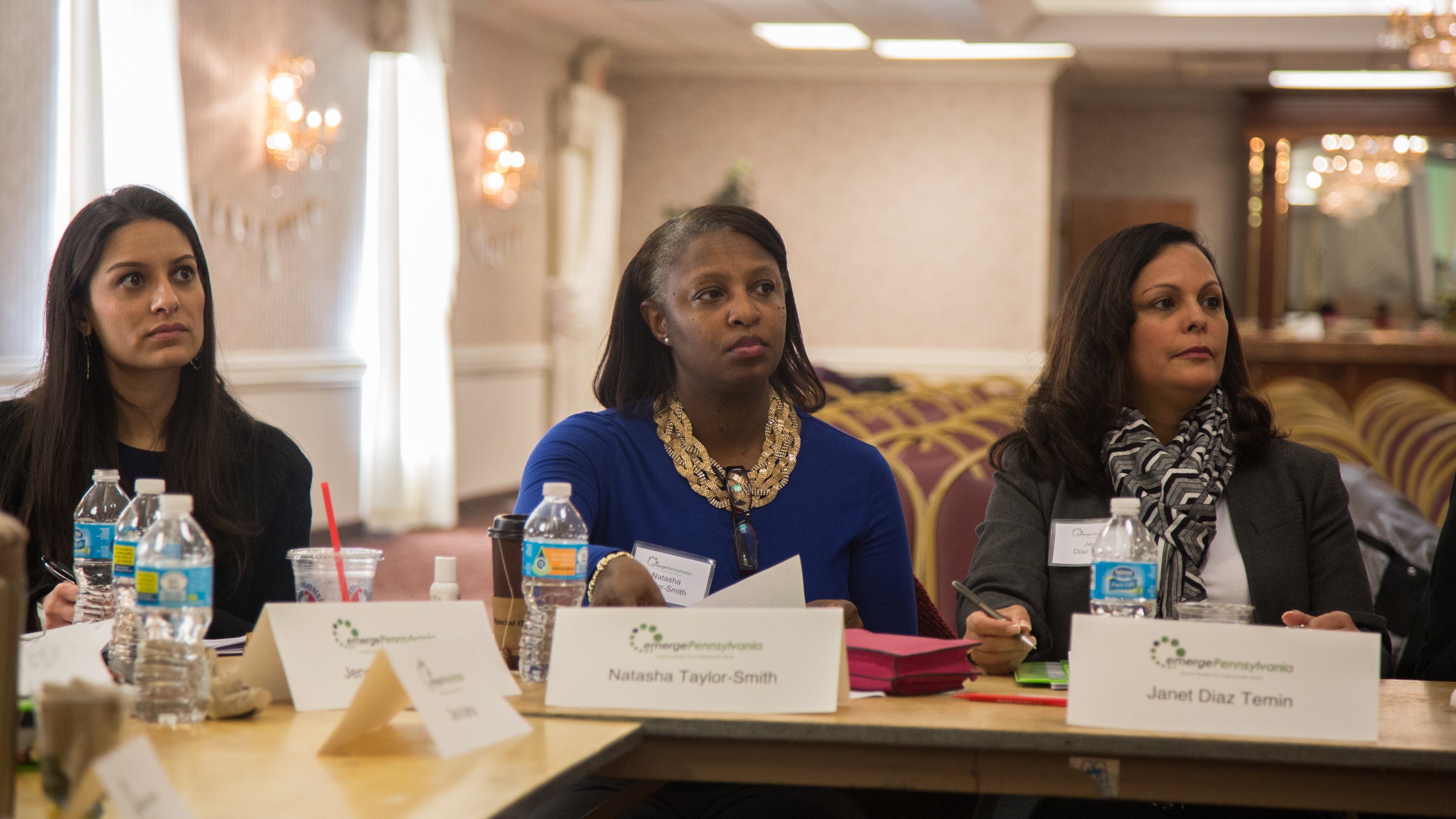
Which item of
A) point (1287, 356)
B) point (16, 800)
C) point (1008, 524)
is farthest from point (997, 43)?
point (16, 800)

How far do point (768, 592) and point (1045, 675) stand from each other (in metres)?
0.41

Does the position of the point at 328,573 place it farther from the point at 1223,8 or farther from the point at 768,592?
the point at 1223,8

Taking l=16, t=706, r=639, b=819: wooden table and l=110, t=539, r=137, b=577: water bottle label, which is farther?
l=110, t=539, r=137, b=577: water bottle label

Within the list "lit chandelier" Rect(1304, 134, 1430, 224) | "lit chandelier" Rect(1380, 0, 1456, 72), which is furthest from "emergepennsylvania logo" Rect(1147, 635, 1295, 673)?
"lit chandelier" Rect(1304, 134, 1430, 224)

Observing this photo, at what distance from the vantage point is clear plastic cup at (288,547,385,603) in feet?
5.81

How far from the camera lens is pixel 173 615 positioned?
152 centimetres

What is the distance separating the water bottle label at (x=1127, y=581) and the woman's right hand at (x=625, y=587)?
553mm

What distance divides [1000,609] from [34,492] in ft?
5.07

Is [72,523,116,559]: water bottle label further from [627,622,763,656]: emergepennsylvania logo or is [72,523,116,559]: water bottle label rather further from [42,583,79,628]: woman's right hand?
[627,622,763,656]: emergepennsylvania logo

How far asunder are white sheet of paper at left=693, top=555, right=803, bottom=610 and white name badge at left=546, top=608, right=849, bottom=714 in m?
0.07

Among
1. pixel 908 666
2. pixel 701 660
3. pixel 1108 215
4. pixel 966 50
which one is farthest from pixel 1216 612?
pixel 1108 215

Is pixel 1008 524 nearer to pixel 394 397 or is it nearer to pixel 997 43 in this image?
pixel 394 397

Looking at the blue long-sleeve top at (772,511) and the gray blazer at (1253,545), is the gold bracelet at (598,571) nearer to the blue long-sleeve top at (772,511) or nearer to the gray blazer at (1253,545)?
the blue long-sleeve top at (772,511)

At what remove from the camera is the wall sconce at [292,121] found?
6.72 m
